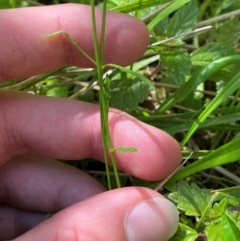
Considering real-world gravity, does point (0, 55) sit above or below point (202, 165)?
above

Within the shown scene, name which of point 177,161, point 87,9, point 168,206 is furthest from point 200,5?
point 168,206

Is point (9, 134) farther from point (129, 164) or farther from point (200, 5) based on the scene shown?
point (200, 5)

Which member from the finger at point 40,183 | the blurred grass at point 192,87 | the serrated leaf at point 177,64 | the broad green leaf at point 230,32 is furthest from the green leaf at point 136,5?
the finger at point 40,183

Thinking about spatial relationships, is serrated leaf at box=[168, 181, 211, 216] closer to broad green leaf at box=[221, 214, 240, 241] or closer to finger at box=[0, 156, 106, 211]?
broad green leaf at box=[221, 214, 240, 241]

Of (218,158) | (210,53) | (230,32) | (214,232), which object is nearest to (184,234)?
(214,232)

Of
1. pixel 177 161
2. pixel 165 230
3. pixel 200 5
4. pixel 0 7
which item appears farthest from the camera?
pixel 200 5

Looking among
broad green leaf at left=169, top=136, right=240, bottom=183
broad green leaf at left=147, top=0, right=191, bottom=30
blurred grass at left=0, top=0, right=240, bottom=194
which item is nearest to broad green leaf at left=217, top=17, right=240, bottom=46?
blurred grass at left=0, top=0, right=240, bottom=194

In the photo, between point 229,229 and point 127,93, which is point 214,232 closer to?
point 229,229
